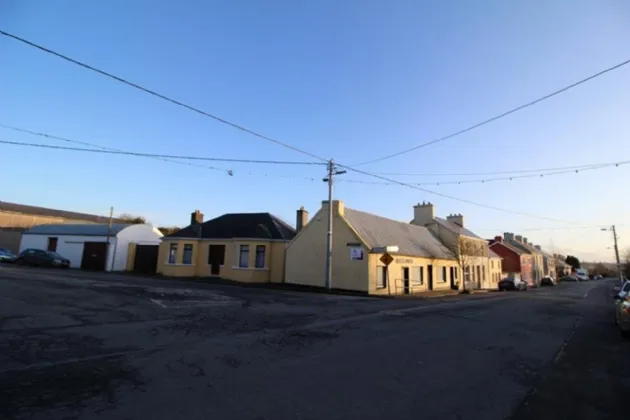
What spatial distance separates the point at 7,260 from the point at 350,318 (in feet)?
134

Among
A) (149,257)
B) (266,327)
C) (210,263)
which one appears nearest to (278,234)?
(210,263)

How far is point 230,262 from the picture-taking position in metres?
32.6

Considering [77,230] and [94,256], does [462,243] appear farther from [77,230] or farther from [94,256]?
[77,230]

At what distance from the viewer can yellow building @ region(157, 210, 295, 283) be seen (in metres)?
31.9

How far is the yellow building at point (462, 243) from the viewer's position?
40.4 metres

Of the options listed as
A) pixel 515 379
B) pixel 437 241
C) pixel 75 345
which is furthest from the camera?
pixel 437 241

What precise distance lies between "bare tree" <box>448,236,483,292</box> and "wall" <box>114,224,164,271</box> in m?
32.5

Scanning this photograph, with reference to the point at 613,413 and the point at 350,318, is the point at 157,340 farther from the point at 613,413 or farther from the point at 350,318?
the point at 613,413

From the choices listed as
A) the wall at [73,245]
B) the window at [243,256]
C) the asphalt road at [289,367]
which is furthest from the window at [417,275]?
the wall at [73,245]

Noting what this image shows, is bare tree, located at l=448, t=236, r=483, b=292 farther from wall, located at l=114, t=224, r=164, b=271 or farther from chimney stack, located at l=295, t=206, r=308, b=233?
wall, located at l=114, t=224, r=164, b=271

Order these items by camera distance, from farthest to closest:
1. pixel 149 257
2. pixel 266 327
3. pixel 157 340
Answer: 1. pixel 149 257
2. pixel 266 327
3. pixel 157 340

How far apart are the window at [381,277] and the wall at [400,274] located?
0.49 feet

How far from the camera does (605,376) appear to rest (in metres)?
7.02

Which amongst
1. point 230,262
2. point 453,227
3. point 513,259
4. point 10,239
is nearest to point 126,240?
point 230,262
